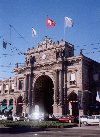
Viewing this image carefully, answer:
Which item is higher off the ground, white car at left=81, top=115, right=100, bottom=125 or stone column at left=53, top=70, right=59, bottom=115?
stone column at left=53, top=70, right=59, bottom=115

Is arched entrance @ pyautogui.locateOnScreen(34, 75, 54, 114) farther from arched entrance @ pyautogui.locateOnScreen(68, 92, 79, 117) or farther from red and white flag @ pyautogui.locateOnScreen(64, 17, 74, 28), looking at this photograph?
red and white flag @ pyautogui.locateOnScreen(64, 17, 74, 28)

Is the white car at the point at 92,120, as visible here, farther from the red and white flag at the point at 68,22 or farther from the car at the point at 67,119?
the red and white flag at the point at 68,22

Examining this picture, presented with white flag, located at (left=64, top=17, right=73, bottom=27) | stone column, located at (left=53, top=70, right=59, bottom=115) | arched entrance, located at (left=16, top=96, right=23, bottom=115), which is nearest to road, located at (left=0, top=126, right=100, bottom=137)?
white flag, located at (left=64, top=17, right=73, bottom=27)

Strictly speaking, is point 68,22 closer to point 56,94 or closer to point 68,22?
point 68,22

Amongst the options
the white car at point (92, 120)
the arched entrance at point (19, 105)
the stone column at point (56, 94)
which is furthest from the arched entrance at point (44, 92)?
the white car at point (92, 120)

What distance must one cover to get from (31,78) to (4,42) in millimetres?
31429

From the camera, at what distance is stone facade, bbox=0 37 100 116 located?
51.7 metres

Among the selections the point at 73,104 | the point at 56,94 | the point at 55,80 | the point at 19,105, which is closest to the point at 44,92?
the point at 19,105

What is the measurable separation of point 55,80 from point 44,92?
8.46 meters

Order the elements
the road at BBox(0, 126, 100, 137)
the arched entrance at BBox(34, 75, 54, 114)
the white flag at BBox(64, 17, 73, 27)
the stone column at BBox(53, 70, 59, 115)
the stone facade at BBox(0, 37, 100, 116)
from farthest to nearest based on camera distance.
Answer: the arched entrance at BBox(34, 75, 54, 114)
the stone column at BBox(53, 70, 59, 115)
the stone facade at BBox(0, 37, 100, 116)
the white flag at BBox(64, 17, 73, 27)
the road at BBox(0, 126, 100, 137)

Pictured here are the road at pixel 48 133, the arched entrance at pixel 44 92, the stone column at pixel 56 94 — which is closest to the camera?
the road at pixel 48 133

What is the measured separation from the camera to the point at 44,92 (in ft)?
202

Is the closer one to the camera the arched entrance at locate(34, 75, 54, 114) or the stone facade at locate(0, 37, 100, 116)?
the stone facade at locate(0, 37, 100, 116)

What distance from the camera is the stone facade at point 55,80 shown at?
2035 inches
